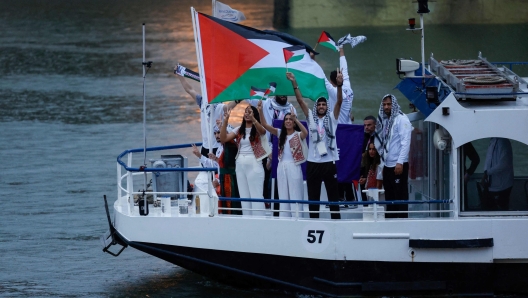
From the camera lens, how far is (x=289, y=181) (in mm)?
12984

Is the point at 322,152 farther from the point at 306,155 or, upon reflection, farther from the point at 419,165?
the point at 419,165

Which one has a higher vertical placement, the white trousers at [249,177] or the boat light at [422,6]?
the boat light at [422,6]

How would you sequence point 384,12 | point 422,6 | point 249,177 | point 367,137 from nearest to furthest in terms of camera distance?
point 422,6 → point 249,177 → point 367,137 → point 384,12

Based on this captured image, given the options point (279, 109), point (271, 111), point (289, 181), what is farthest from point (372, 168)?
point (271, 111)

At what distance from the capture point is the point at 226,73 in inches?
→ 512

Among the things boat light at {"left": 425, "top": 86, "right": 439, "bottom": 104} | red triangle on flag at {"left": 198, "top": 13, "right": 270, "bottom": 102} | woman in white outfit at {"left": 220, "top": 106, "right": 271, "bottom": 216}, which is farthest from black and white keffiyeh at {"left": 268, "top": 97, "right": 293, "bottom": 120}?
boat light at {"left": 425, "top": 86, "right": 439, "bottom": 104}

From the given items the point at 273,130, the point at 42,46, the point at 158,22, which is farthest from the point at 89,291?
the point at 158,22

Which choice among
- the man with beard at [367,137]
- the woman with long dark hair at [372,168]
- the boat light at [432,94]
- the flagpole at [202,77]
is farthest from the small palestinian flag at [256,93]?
the boat light at [432,94]

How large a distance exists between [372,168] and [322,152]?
1069mm

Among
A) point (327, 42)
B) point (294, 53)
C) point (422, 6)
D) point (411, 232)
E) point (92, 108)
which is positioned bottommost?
point (411, 232)

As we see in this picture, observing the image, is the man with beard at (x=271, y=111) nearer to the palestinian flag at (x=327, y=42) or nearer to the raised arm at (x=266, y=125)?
the raised arm at (x=266, y=125)

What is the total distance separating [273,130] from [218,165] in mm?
943

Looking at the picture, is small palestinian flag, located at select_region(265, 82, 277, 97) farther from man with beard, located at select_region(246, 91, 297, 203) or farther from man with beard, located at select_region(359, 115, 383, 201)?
man with beard, located at select_region(359, 115, 383, 201)

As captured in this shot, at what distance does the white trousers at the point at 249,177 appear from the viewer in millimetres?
13188
